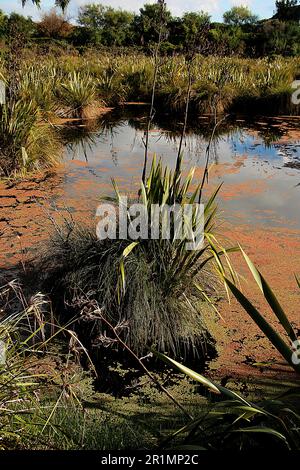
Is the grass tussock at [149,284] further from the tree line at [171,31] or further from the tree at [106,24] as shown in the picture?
the tree at [106,24]

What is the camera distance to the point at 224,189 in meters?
5.54

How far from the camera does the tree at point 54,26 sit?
32.2m

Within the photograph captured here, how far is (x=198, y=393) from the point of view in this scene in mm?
2400

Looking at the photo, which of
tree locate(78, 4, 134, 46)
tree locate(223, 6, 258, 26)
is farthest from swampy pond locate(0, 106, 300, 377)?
tree locate(223, 6, 258, 26)

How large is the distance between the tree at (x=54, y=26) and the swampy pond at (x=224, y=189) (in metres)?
24.8

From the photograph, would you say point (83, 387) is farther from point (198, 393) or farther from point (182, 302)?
point (182, 302)

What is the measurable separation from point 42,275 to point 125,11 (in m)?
43.1

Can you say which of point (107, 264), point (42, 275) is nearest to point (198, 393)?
point (107, 264)

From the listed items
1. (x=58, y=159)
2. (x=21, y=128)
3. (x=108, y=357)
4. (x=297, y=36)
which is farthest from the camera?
(x=297, y=36)

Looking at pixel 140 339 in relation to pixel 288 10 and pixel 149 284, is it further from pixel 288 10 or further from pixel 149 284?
pixel 288 10

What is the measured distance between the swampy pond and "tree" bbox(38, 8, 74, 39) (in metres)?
24.8

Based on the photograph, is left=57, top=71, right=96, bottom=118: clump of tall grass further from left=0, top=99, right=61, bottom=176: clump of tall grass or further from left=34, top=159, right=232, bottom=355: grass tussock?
left=34, top=159, right=232, bottom=355: grass tussock

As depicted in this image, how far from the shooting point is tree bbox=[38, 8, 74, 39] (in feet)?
105

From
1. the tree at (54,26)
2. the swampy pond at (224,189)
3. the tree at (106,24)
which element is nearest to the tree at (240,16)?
the tree at (106,24)
